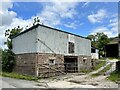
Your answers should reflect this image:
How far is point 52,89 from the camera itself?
15.8m


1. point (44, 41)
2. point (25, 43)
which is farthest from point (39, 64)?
point (25, 43)

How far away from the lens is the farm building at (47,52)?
78.6ft

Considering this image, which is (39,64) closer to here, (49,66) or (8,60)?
(49,66)

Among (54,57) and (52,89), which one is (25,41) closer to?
(54,57)

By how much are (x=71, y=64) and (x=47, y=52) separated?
621cm

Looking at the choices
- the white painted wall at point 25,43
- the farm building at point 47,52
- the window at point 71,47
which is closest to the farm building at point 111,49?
the farm building at point 47,52

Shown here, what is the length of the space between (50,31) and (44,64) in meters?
4.43

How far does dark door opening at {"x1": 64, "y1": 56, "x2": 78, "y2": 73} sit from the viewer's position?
28.8m

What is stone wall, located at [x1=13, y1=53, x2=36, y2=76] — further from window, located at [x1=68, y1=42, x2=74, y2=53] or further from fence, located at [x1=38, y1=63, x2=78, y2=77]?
window, located at [x1=68, y1=42, x2=74, y2=53]

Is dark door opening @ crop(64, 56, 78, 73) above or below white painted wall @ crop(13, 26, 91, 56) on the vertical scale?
below

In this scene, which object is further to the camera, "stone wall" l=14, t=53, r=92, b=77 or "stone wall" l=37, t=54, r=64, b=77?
"stone wall" l=37, t=54, r=64, b=77

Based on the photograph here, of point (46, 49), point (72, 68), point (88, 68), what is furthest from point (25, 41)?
point (88, 68)

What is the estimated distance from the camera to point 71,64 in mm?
29734

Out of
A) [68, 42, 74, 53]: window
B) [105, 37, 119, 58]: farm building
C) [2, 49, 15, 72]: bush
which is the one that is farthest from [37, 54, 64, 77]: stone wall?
[105, 37, 119, 58]: farm building
